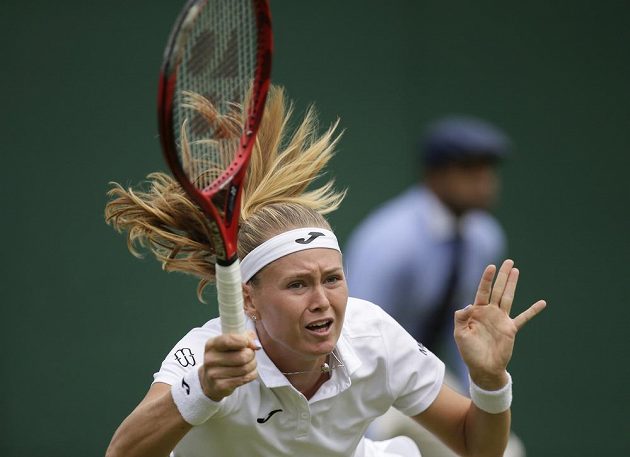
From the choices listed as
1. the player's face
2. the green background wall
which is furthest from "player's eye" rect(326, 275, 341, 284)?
the green background wall

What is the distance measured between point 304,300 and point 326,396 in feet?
0.97

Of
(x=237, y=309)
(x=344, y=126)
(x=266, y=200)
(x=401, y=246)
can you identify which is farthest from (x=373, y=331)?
(x=344, y=126)

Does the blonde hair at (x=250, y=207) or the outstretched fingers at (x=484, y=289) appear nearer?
the outstretched fingers at (x=484, y=289)

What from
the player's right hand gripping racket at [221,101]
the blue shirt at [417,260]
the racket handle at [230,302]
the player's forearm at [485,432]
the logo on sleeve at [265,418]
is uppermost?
the player's right hand gripping racket at [221,101]

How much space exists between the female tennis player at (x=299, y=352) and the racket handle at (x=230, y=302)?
0.67 ft

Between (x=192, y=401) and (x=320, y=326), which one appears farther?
(x=320, y=326)

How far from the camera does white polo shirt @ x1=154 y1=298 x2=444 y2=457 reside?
310 cm

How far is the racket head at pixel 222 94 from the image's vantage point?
2680mm

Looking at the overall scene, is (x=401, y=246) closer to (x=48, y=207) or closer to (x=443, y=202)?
(x=443, y=202)

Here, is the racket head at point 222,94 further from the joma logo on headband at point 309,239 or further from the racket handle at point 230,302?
the joma logo on headband at point 309,239

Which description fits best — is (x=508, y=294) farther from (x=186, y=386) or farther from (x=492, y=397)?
(x=186, y=386)

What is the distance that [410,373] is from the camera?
3.32 meters

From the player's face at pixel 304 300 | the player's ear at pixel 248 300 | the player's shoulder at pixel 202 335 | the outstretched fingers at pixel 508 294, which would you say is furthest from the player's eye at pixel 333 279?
the outstretched fingers at pixel 508 294

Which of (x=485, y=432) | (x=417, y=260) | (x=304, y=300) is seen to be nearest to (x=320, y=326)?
(x=304, y=300)
